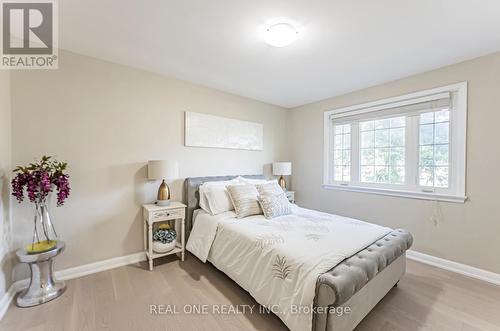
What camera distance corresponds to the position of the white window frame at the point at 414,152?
2.47m

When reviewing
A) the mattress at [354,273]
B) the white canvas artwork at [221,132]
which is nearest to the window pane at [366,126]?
the white canvas artwork at [221,132]

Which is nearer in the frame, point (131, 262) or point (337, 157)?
point (131, 262)

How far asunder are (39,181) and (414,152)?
4243 mm

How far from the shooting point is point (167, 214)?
8.42ft

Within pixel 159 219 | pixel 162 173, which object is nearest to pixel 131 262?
pixel 159 219

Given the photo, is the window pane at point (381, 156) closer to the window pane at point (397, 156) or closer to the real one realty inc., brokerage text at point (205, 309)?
the window pane at point (397, 156)

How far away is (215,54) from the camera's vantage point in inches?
90.9

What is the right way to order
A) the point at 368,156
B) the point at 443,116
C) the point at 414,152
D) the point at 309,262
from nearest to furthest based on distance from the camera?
1. the point at 309,262
2. the point at 443,116
3. the point at 414,152
4. the point at 368,156

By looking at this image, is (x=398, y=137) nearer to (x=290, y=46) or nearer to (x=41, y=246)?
(x=290, y=46)

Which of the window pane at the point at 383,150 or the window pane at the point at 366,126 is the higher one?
the window pane at the point at 366,126

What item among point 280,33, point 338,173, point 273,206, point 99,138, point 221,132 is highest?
point 280,33

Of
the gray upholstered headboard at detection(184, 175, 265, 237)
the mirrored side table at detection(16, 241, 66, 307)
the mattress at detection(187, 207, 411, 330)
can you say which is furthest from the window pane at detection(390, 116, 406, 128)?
the mirrored side table at detection(16, 241, 66, 307)

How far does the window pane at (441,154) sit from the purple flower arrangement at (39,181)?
4206mm

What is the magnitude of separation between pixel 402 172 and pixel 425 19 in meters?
1.95
